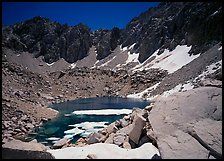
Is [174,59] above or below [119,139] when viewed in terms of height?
above

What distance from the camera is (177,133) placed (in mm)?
9820

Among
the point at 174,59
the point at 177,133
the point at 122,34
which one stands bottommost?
the point at 177,133

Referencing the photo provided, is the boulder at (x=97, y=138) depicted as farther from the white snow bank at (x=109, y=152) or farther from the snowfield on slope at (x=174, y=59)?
the snowfield on slope at (x=174, y=59)

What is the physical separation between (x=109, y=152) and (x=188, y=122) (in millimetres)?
3914

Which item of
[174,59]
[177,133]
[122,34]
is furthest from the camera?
[122,34]

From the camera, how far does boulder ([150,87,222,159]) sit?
8.83 m

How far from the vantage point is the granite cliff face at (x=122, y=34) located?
102 m

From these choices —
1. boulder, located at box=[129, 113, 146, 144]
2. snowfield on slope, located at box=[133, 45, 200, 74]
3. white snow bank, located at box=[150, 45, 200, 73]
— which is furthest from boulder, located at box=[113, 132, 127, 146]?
white snow bank, located at box=[150, 45, 200, 73]

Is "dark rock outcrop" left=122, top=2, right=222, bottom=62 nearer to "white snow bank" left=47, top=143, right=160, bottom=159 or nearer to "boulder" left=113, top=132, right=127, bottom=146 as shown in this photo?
"boulder" left=113, top=132, right=127, bottom=146

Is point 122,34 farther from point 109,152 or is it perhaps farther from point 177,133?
point 177,133

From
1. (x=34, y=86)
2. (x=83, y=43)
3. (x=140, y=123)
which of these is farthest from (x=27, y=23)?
(x=140, y=123)

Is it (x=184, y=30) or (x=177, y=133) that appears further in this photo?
(x=184, y=30)

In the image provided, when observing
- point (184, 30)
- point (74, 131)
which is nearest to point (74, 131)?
point (74, 131)

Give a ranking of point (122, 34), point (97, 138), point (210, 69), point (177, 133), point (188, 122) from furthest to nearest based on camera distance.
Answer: point (122, 34), point (210, 69), point (97, 138), point (188, 122), point (177, 133)
